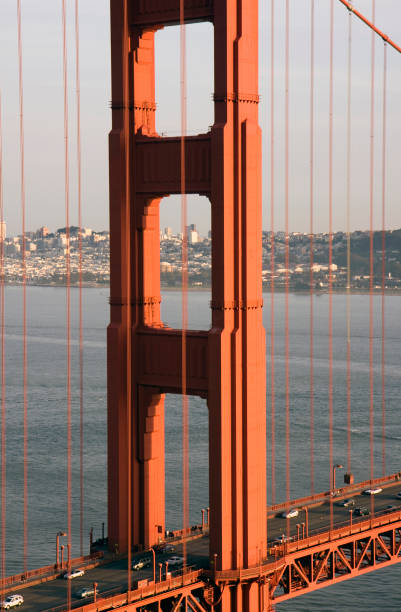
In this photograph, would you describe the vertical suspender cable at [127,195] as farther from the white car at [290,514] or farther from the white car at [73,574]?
the white car at [290,514]

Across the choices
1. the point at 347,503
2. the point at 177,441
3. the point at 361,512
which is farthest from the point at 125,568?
the point at 177,441

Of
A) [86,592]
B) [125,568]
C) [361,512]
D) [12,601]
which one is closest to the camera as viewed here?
A: [12,601]

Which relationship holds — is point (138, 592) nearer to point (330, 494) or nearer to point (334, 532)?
point (334, 532)

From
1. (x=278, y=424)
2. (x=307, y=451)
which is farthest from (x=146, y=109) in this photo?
(x=278, y=424)

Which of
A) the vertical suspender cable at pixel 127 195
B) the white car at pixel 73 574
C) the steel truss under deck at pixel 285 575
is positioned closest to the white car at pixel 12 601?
the white car at pixel 73 574

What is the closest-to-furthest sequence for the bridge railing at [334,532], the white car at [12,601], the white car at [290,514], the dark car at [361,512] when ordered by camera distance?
the white car at [12,601]
the bridge railing at [334,532]
the white car at [290,514]
the dark car at [361,512]

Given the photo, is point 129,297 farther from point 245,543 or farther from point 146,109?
point 245,543
